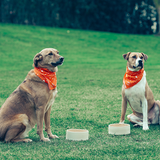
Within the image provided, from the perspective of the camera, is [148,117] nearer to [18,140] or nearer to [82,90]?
[18,140]

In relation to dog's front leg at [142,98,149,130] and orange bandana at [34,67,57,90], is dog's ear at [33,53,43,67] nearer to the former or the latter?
orange bandana at [34,67,57,90]

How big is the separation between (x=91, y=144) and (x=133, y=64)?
6.42ft

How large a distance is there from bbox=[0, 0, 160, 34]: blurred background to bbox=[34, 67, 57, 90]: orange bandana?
69.6ft

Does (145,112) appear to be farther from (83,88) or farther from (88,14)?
(88,14)

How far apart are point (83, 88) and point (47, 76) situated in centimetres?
494

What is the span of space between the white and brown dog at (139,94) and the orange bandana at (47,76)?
5.18ft

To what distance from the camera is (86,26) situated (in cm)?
2783

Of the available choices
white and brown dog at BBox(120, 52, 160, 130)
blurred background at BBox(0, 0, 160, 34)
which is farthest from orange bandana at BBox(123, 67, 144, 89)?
blurred background at BBox(0, 0, 160, 34)

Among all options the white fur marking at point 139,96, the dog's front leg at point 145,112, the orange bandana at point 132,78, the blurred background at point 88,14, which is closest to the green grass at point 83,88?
the dog's front leg at point 145,112

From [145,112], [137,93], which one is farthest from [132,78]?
[145,112]

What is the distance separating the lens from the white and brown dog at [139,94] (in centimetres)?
543

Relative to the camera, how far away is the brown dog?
430cm

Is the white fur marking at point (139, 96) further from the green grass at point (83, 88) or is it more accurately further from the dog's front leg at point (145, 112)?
the green grass at point (83, 88)

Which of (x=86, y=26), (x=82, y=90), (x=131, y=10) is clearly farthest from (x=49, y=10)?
(x=82, y=90)
